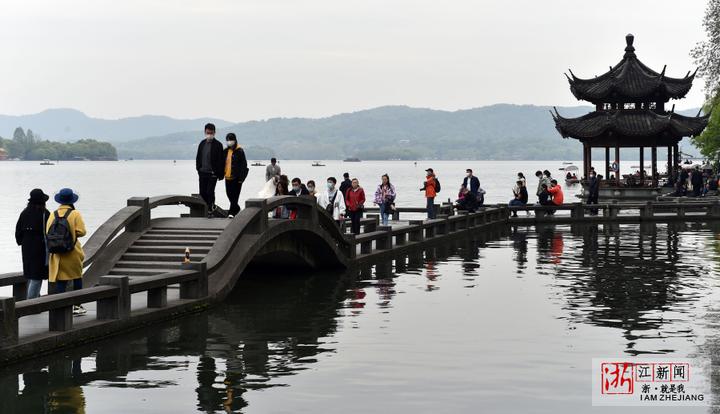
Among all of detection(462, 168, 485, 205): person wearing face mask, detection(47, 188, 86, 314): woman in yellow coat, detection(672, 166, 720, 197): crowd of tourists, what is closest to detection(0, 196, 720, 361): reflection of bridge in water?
detection(47, 188, 86, 314): woman in yellow coat

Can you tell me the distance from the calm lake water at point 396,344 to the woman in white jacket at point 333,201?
3.55 metres

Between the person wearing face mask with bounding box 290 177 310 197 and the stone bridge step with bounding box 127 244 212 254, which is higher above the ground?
the person wearing face mask with bounding box 290 177 310 197

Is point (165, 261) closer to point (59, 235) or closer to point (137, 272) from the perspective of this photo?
point (137, 272)

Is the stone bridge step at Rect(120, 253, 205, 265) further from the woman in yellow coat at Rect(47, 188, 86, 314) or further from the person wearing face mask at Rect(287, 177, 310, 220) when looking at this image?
the person wearing face mask at Rect(287, 177, 310, 220)

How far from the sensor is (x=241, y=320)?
15.9 meters

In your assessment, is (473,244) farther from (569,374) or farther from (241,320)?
(569,374)

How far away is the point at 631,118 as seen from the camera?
185 ft

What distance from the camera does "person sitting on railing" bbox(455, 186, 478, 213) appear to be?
117ft

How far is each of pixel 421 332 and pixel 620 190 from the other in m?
43.2

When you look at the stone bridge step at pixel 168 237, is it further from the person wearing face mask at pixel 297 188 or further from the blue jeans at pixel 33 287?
the person wearing face mask at pixel 297 188

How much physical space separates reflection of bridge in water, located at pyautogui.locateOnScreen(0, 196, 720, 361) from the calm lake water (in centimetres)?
34

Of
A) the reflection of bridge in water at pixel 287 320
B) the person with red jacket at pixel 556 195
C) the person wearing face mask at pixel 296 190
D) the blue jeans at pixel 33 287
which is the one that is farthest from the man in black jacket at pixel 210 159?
the person with red jacket at pixel 556 195

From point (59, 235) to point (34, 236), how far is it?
0.63 meters

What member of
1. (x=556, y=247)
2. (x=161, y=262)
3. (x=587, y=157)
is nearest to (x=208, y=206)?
(x=161, y=262)
